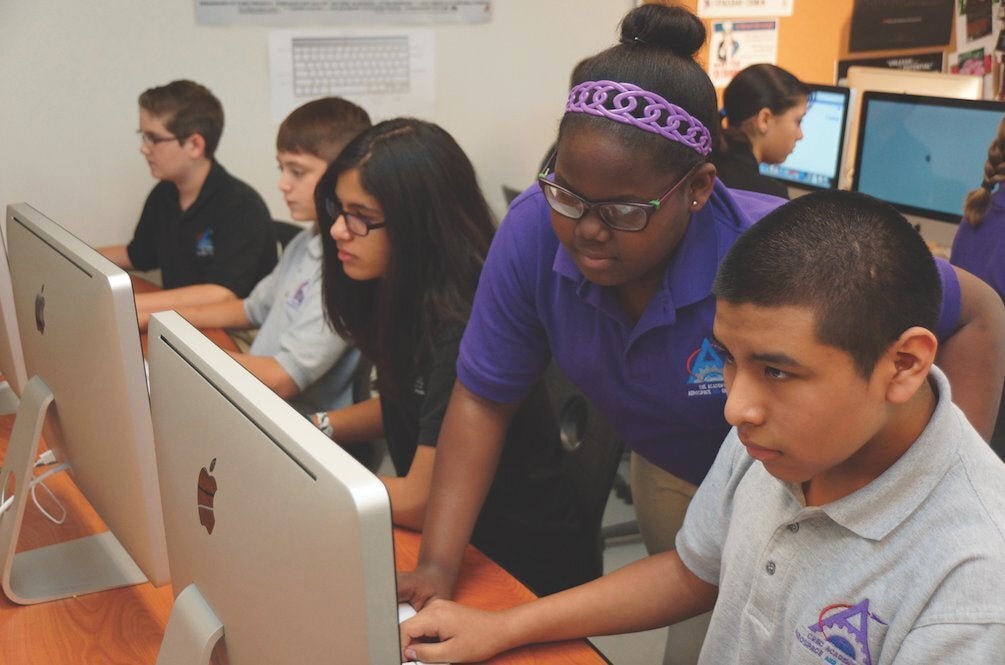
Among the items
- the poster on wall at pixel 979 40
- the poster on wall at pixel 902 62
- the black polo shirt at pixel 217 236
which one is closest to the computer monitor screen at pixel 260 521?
the black polo shirt at pixel 217 236

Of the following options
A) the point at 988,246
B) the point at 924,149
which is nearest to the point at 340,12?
the point at 924,149

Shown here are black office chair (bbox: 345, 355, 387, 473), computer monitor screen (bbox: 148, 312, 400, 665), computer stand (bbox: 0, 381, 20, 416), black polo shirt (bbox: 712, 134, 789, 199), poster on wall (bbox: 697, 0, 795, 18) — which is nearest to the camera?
computer monitor screen (bbox: 148, 312, 400, 665)

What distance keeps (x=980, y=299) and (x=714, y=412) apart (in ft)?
1.18

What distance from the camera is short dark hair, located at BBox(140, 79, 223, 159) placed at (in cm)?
275

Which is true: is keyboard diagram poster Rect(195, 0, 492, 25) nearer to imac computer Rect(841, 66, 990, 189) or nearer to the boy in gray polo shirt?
imac computer Rect(841, 66, 990, 189)

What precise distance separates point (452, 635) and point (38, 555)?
67cm

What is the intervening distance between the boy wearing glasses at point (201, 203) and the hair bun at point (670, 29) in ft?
5.59

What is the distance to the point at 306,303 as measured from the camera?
214cm

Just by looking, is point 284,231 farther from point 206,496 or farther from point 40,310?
point 206,496

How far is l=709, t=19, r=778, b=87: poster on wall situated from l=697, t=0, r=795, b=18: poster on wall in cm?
3

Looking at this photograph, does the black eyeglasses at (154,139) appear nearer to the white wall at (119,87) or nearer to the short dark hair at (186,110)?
the short dark hair at (186,110)

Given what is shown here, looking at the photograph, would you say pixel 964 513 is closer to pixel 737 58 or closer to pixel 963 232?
pixel 963 232

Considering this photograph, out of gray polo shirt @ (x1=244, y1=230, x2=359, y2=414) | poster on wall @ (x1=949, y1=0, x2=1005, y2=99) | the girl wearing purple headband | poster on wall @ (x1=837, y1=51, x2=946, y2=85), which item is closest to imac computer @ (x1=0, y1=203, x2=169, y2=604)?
the girl wearing purple headband

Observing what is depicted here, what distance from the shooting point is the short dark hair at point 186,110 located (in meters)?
2.75
